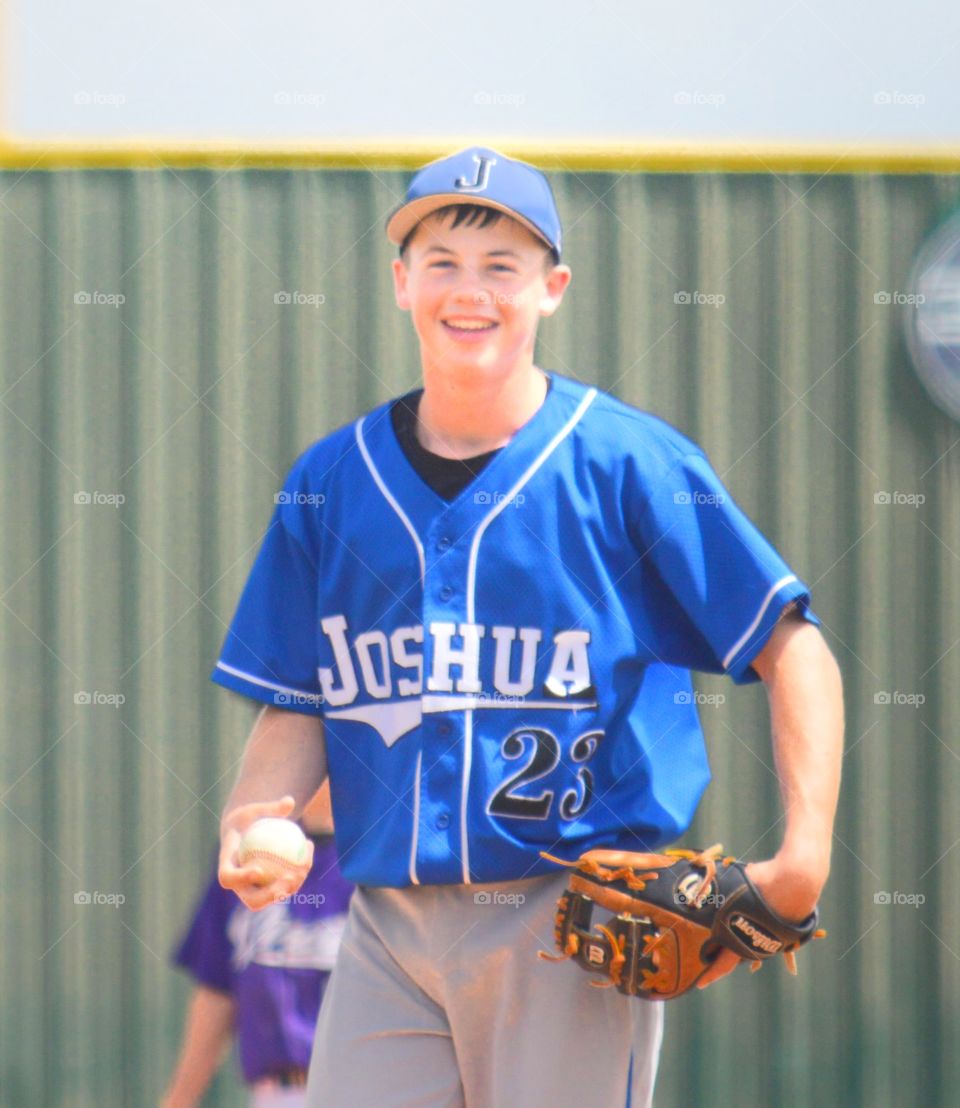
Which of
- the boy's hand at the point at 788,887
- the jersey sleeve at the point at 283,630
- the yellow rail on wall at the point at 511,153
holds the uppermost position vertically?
the yellow rail on wall at the point at 511,153

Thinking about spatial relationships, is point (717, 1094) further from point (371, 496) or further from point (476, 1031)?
point (371, 496)

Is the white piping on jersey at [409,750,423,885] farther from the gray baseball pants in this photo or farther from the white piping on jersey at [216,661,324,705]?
the white piping on jersey at [216,661,324,705]

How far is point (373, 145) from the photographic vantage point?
3.69 m

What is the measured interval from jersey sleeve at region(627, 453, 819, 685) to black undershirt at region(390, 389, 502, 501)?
0.24 metres

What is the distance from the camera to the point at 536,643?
1.97 meters

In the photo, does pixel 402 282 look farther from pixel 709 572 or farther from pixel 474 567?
pixel 709 572

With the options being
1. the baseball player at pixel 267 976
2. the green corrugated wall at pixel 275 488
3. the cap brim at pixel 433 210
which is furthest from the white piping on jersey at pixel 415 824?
→ the green corrugated wall at pixel 275 488

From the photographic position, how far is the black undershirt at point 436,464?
2.06 m

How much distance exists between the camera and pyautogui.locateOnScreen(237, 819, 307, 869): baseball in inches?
76.2

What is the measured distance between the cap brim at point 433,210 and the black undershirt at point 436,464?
0.87 feet

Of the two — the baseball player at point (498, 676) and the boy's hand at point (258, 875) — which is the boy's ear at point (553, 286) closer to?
the baseball player at point (498, 676)

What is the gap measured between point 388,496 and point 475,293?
0.30 m

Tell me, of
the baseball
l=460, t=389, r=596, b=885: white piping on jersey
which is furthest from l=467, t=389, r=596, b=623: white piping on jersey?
the baseball

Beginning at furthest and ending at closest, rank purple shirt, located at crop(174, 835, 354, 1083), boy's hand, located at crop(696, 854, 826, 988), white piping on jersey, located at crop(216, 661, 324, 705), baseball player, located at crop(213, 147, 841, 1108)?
purple shirt, located at crop(174, 835, 354, 1083), white piping on jersey, located at crop(216, 661, 324, 705), baseball player, located at crop(213, 147, 841, 1108), boy's hand, located at crop(696, 854, 826, 988)
